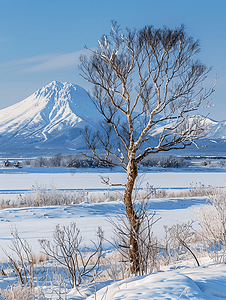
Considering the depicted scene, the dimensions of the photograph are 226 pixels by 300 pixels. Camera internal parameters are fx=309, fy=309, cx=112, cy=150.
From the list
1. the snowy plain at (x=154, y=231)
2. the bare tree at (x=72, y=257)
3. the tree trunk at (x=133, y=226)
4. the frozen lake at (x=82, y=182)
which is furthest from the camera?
the frozen lake at (x=82, y=182)

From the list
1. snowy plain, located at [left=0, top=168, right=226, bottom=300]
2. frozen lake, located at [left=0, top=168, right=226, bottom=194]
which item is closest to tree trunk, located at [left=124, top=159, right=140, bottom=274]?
snowy plain, located at [left=0, top=168, right=226, bottom=300]

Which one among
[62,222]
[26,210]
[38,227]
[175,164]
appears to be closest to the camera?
[38,227]

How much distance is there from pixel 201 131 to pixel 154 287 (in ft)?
10.1

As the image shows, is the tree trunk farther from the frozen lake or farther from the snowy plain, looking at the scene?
the frozen lake

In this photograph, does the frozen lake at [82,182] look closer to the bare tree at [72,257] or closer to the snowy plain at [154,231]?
the snowy plain at [154,231]

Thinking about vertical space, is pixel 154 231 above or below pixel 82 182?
below

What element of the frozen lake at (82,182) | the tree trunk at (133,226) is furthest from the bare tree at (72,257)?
the frozen lake at (82,182)

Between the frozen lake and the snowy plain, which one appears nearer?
the snowy plain

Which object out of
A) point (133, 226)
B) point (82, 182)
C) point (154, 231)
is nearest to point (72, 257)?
point (133, 226)

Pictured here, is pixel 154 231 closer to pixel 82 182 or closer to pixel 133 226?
pixel 133 226

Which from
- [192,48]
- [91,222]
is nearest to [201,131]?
[192,48]

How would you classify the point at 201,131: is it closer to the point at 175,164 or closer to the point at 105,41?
the point at 105,41

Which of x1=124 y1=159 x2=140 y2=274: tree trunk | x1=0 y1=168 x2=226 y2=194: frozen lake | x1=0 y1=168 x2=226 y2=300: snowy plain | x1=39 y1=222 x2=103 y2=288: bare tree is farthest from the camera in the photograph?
x1=0 y1=168 x2=226 y2=194: frozen lake

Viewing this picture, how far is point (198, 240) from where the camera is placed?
7586 millimetres
